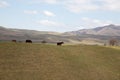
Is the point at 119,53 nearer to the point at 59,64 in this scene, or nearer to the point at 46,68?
the point at 59,64

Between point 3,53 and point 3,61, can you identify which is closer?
point 3,61

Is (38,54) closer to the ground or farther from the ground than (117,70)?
farther from the ground

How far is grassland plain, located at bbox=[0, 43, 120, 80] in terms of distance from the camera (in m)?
38.8

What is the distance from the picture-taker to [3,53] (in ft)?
147

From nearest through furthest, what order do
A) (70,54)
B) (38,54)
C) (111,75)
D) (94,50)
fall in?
(111,75) → (38,54) → (70,54) → (94,50)

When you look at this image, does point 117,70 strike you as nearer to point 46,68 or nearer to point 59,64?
point 59,64

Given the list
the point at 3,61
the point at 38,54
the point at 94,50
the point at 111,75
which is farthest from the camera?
the point at 94,50

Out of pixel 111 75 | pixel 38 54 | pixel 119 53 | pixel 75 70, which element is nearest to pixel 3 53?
pixel 38 54

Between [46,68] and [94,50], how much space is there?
19.0 m

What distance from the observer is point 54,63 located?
145 feet

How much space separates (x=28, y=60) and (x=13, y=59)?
106 inches

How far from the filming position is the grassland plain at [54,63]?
38.8 m

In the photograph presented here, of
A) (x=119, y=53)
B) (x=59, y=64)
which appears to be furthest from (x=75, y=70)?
(x=119, y=53)

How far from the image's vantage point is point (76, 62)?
153 ft
